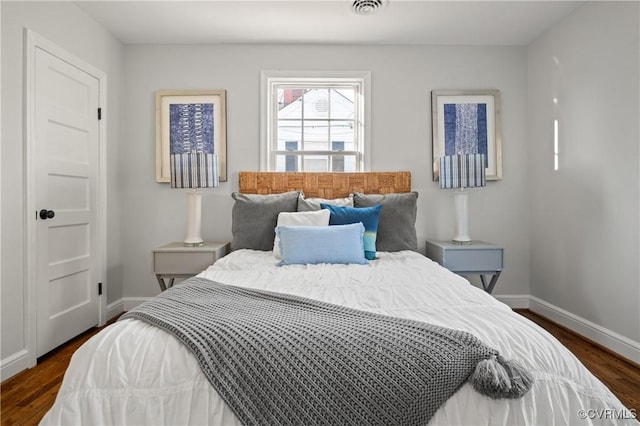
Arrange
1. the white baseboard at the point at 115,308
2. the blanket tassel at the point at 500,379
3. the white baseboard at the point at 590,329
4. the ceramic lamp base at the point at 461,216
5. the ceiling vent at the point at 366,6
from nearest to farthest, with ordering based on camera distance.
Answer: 1. the blanket tassel at the point at 500,379
2. the white baseboard at the point at 590,329
3. the ceiling vent at the point at 366,6
4. the ceramic lamp base at the point at 461,216
5. the white baseboard at the point at 115,308

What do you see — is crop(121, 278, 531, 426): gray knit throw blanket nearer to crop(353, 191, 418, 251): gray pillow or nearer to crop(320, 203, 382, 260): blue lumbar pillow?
crop(320, 203, 382, 260): blue lumbar pillow

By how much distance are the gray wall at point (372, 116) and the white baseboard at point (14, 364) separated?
113 centimetres

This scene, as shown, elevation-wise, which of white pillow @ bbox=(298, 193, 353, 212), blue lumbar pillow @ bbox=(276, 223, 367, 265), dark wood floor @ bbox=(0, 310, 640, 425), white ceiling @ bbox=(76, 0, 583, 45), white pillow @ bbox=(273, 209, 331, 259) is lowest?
dark wood floor @ bbox=(0, 310, 640, 425)

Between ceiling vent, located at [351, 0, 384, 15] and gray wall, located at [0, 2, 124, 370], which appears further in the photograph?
ceiling vent, located at [351, 0, 384, 15]

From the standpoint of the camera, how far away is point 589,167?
2576 mm

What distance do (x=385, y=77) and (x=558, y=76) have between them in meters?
1.42

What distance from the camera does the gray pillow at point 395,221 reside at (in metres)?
2.66

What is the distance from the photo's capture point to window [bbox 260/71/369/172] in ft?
11.0

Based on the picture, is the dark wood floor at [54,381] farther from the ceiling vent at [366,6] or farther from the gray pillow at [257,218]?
the ceiling vent at [366,6]

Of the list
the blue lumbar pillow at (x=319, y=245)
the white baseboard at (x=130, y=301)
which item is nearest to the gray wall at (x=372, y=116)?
the white baseboard at (x=130, y=301)

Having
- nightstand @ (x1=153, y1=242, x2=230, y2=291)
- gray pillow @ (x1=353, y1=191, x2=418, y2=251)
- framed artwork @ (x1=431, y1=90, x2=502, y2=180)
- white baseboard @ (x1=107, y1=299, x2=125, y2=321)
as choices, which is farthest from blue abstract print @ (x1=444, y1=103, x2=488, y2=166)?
white baseboard @ (x1=107, y1=299, x2=125, y2=321)

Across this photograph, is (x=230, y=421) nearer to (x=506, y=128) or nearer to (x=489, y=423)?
(x=489, y=423)

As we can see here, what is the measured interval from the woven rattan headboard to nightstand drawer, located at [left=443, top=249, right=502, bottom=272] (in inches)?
31.9

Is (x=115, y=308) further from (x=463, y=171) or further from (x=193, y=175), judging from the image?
(x=463, y=171)
